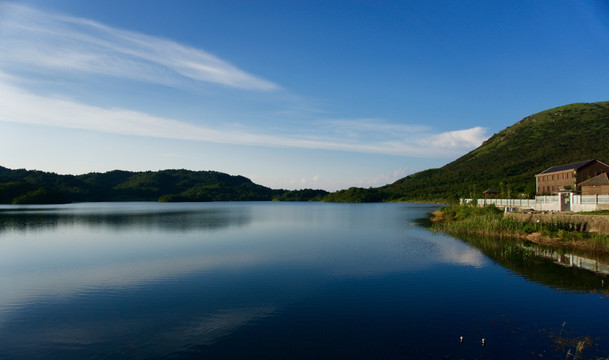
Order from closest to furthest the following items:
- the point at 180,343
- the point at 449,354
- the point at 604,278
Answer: the point at 449,354, the point at 180,343, the point at 604,278

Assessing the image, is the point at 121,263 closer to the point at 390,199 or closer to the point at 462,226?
the point at 462,226

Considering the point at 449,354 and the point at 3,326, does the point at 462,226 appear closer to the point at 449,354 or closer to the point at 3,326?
the point at 449,354

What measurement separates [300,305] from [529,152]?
14458 cm

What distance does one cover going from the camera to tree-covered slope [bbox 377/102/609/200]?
104125 millimetres

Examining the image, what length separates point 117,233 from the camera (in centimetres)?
3425

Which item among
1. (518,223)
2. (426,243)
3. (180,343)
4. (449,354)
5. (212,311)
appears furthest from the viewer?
(518,223)

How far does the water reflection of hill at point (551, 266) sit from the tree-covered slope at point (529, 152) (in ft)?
230

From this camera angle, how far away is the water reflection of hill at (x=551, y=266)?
14312 mm

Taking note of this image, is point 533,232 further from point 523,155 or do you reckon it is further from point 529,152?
point 529,152

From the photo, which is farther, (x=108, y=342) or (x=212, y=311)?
(x=212, y=311)

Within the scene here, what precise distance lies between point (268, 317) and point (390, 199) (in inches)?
6164

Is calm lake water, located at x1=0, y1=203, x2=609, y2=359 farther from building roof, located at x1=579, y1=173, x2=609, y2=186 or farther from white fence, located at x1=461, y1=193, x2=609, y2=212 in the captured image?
building roof, located at x1=579, y1=173, x2=609, y2=186

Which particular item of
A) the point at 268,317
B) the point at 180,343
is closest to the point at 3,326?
the point at 180,343

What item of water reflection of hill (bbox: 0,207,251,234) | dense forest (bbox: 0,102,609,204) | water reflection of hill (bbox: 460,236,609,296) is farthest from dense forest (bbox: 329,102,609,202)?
water reflection of hill (bbox: 0,207,251,234)
